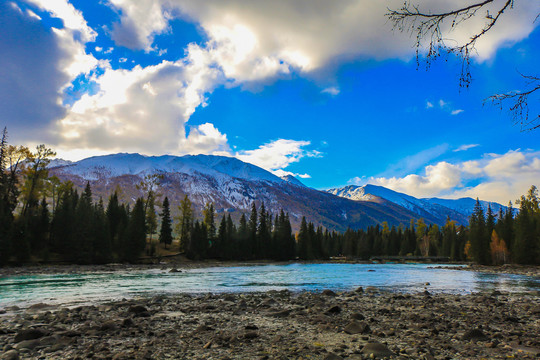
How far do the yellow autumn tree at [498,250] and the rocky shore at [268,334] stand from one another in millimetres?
69326

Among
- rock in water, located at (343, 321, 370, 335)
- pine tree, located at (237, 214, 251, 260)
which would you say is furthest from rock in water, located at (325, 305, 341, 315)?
pine tree, located at (237, 214, 251, 260)

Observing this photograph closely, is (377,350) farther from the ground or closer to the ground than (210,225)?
closer to the ground

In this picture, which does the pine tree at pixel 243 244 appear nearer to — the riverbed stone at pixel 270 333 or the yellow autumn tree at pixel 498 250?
the yellow autumn tree at pixel 498 250

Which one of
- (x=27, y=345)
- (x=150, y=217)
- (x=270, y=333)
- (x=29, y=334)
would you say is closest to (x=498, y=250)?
(x=270, y=333)

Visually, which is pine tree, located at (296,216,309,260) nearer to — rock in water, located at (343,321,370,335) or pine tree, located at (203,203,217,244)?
pine tree, located at (203,203,217,244)

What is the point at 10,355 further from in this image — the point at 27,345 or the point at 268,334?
the point at 268,334

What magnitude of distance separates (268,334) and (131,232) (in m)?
62.3

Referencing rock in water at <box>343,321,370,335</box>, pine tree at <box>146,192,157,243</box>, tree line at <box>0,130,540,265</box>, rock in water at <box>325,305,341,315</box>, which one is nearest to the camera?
rock in water at <box>343,321,370,335</box>

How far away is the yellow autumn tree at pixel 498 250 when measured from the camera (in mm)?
69000

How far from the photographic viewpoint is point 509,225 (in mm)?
73812

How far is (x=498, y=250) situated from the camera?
69.8m

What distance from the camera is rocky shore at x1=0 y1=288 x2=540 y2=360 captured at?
692cm

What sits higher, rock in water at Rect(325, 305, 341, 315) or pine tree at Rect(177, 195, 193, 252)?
pine tree at Rect(177, 195, 193, 252)

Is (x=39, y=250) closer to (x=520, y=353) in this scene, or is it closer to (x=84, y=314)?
(x=84, y=314)
